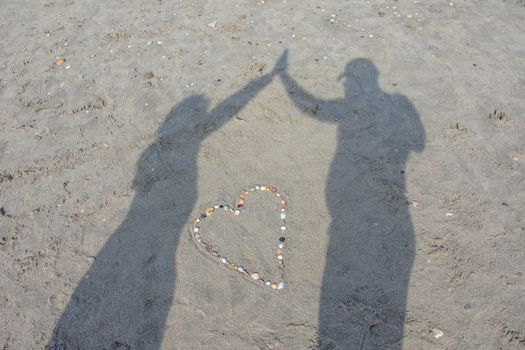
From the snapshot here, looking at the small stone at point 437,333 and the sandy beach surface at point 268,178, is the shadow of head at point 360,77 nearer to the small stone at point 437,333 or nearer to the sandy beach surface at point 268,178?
the sandy beach surface at point 268,178

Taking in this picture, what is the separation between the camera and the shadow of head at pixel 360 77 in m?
6.69

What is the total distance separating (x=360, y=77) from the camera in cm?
691

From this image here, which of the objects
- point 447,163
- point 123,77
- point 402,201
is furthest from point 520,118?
point 123,77

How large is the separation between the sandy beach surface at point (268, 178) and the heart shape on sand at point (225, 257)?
2.4 inches

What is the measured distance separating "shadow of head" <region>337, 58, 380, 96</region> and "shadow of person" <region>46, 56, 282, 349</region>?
2.08m

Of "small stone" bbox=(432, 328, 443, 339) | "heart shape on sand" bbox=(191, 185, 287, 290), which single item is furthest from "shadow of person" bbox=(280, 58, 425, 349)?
"heart shape on sand" bbox=(191, 185, 287, 290)

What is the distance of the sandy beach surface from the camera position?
4195mm

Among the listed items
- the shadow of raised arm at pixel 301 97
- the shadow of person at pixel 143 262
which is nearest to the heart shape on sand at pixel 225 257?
the shadow of person at pixel 143 262

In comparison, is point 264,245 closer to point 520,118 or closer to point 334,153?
point 334,153

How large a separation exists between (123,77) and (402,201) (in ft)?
16.0

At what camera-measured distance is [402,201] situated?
511 centimetres

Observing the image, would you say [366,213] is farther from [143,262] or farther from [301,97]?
[143,262]

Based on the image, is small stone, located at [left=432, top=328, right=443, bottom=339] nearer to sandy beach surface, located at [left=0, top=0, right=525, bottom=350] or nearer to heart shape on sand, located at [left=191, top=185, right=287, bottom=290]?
sandy beach surface, located at [left=0, top=0, right=525, bottom=350]

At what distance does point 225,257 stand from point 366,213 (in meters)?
1.73
